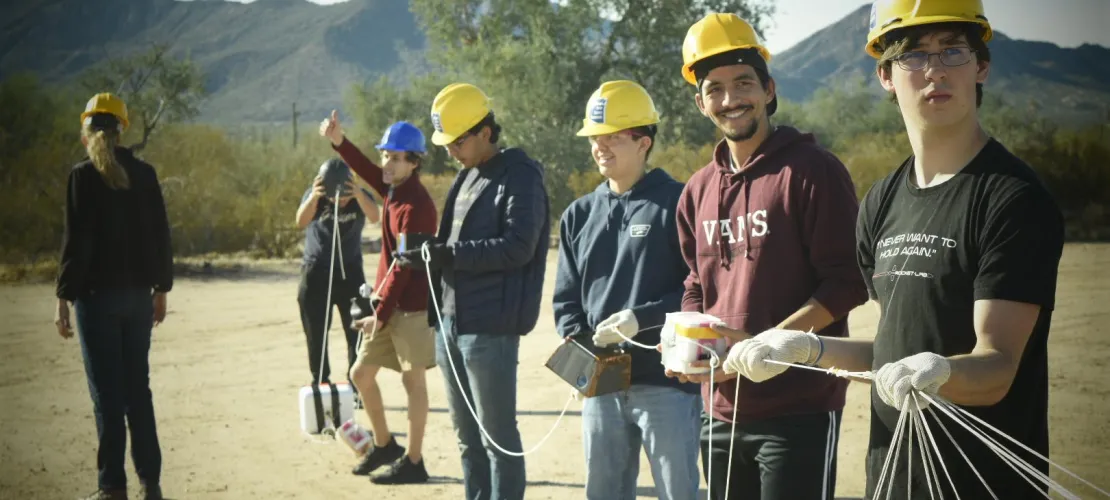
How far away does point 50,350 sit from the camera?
12.9 meters

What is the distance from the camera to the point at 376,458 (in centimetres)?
725

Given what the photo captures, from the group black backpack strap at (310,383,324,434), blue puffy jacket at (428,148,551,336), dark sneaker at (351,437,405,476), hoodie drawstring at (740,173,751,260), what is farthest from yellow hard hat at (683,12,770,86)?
dark sneaker at (351,437,405,476)

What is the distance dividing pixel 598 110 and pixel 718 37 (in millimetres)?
1144

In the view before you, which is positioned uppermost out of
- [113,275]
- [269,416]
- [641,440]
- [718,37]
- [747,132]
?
[718,37]

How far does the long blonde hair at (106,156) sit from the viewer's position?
6109mm

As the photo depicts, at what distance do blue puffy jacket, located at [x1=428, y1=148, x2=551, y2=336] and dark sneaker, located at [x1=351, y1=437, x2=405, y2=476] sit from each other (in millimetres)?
2266

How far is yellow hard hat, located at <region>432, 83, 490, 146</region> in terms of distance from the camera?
5426 millimetres

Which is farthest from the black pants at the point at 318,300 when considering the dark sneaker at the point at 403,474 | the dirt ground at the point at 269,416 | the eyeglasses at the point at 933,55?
the eyeglasses at the point at 933,55

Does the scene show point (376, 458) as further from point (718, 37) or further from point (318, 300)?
point (718, 37)

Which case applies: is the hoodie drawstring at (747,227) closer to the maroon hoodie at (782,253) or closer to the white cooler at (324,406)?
the maroon hoodie at (782,253)

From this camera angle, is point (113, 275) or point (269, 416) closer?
point (113, 275)

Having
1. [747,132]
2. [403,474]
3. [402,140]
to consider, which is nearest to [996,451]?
[747,132]

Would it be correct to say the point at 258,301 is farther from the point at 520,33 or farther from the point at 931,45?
the point at 520,33

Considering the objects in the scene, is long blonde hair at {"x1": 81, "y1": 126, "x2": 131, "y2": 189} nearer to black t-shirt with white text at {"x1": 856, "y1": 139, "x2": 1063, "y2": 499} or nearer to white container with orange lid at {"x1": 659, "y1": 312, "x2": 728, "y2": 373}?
white container with orange lid at {"x1": 659, "y1": 312, "x2": 728, "y2": 373}
